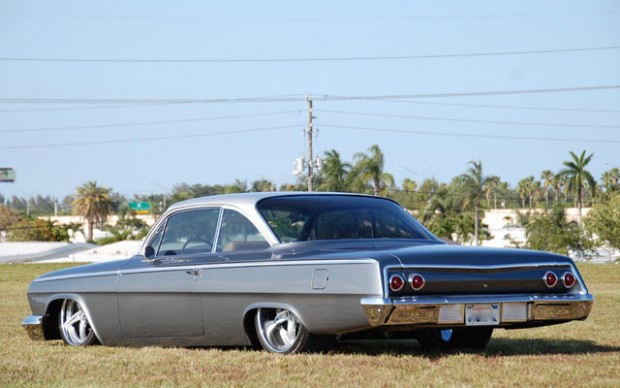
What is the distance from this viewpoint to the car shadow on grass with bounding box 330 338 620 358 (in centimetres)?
870

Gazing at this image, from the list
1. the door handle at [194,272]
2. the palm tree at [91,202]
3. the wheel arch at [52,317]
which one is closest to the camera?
the door handle at [194,272]

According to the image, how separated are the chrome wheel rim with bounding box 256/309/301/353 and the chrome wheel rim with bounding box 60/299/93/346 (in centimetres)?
233

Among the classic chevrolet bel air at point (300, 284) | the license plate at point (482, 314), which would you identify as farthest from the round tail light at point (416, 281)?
the license plate at point (482, 314)

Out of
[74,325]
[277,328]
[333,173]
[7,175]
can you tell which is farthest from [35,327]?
[7,175]

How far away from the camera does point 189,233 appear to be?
9.68 metres

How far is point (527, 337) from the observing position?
10.5 m

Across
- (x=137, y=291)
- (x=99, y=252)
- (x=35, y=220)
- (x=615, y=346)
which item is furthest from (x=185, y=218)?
(x=35, y=220)

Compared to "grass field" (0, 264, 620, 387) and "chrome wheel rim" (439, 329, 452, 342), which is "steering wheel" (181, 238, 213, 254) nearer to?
"grass field" (0, 264, 620, 387)

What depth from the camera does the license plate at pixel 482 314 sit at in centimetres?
787

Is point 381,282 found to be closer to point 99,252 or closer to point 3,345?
point 3,345

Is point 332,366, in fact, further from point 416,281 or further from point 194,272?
point 194,272

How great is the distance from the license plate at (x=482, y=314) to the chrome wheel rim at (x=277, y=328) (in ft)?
4.21

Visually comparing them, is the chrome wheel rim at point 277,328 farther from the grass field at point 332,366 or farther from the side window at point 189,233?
the side window at point 189,233

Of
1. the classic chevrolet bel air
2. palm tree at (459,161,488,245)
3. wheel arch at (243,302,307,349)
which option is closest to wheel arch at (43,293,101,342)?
the classic chevrolet bel air
